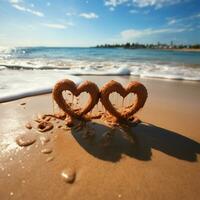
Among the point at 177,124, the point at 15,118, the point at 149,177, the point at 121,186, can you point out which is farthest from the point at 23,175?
the point at 177,124

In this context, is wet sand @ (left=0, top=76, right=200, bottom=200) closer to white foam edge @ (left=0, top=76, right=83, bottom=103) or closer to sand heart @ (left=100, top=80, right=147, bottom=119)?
sand heart @ (left=100, top=80, right=147, bottom=119)

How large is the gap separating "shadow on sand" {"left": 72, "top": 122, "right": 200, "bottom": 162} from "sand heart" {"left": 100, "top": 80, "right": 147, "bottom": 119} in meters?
0.27

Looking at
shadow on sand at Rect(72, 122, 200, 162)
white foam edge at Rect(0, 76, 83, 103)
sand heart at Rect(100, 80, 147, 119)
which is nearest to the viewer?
shadow on sand at Rect(72, 122, 200, 162)

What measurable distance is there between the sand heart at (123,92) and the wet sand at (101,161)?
0.87 feet

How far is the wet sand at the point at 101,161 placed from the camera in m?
1.77

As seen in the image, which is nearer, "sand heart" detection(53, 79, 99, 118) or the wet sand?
the wet sand

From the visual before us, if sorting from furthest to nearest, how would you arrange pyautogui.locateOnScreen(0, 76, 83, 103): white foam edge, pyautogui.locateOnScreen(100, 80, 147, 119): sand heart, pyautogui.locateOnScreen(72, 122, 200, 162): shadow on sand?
pyautogui.locateOnScreen(0, 76, 83, 103): white foam edge → pyautogui.locateOnScreen(100, 80, 147, 119): sand heart → pyautogui.locateOnScreen(72, 122, 200, 162): shadow on sand

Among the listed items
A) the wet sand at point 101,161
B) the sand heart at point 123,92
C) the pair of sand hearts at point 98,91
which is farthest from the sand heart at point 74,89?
the wet sand at point 101,161

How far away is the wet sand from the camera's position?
1767 millimetres

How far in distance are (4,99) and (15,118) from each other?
106 centimetres

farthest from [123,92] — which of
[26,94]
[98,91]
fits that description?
[26,94]

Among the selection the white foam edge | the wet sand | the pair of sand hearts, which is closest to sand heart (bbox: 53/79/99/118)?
the pair of sand hearts

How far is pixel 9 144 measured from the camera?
2414 mm

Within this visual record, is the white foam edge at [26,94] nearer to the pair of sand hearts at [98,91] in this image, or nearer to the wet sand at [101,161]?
the wet sand at [101,161]
